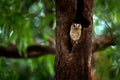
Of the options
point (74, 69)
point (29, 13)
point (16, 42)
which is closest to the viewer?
point (74, 69)

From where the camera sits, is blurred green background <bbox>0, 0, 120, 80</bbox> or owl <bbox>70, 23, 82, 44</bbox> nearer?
owl <bbox>70, 23, 82, 44</bbox>

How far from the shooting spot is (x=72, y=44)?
1.78ft

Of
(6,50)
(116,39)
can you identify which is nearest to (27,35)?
(6,50)

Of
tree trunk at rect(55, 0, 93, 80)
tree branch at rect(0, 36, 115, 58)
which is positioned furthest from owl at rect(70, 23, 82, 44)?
tree branch at rect(0, 36, 115, 58)

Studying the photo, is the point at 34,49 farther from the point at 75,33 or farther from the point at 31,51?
the point at 75,33

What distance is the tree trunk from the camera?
1.76 ft

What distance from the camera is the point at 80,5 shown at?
56 centimetres

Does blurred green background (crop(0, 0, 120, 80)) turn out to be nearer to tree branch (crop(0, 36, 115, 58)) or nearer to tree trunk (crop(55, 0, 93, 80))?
tree branch (crop(0, 36, 115, 58))

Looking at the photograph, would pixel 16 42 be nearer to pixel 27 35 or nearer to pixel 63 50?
pixel 27 35

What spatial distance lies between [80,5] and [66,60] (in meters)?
0.09

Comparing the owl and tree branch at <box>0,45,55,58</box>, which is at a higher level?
the owl

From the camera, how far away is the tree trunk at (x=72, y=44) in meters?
0.54

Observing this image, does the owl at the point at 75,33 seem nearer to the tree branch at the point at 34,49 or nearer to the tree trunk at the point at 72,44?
the tree trunk at the point at 72,44

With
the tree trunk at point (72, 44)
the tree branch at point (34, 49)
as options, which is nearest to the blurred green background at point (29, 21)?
the tree branch at point (34, 49)
